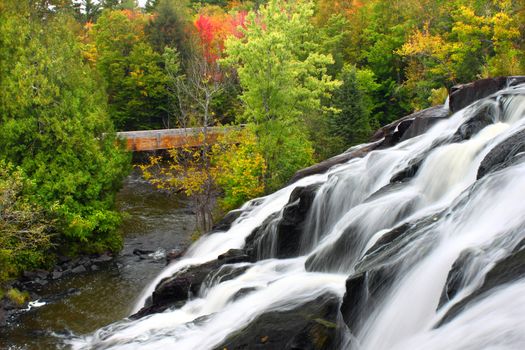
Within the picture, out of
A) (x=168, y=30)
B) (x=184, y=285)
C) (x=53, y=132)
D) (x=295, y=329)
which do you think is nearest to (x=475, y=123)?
(x=295, y=329)

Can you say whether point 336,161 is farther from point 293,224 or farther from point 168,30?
point 168,30

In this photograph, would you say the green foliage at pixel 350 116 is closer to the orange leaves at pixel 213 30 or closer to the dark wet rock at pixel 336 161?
the dark wet rock at pixel 336 161

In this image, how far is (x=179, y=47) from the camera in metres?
46.9

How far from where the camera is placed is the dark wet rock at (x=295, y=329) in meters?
9.77

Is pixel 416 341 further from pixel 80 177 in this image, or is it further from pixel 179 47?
pixel 179 47

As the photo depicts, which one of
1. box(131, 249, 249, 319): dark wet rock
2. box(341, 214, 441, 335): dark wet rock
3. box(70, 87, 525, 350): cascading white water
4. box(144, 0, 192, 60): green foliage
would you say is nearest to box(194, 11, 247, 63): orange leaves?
box(144, 0, 192, 60): green foliage

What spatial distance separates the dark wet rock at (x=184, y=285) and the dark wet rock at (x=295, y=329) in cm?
402

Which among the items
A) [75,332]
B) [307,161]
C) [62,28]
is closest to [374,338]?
[75,332]

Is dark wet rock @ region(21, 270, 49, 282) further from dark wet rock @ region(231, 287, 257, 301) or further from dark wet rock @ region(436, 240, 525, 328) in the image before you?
dark wet rock @ region(436, 240, 525, 328)

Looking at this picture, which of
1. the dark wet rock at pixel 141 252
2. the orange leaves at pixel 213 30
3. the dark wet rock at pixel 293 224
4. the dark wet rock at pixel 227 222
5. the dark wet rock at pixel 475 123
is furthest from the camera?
the orange leaves at pixel 213 30

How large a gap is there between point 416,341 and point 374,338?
1205 millimetres

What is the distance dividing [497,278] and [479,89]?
12.8 metres

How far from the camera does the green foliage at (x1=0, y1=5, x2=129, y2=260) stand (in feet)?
70.6

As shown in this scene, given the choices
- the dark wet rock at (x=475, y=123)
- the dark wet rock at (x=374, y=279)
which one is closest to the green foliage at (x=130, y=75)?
the dark wet rock at (x=475, y=123)
